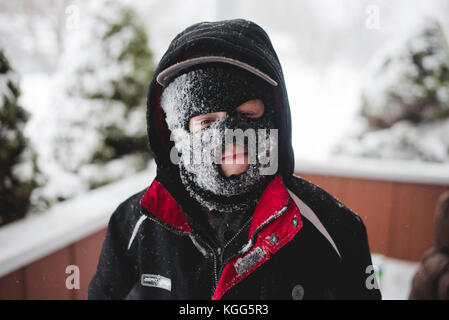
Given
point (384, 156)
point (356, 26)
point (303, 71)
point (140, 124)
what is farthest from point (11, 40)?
point (384, 156)

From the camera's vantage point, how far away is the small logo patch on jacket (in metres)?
0.98

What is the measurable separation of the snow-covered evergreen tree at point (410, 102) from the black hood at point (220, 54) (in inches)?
68.1

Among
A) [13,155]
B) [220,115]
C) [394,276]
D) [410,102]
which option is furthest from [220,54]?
[410,102]

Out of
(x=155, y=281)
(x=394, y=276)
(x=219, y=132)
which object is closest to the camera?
(x=219, y=132)

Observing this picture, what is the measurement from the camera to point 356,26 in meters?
2.42

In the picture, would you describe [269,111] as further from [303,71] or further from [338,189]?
[303,71]

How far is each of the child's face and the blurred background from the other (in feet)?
2.55

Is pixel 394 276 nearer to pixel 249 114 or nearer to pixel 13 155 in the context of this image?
pixel 249 114

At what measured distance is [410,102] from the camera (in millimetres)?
2416

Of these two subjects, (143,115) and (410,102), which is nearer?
(143,115)

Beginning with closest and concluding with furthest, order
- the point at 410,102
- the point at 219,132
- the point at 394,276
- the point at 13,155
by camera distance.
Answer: the point at 219,132 < the point at 13,155 < the point at 394,276 < the point at 410,102

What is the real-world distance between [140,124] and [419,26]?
2001 millimetres

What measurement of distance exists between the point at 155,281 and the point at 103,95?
3.92 ft

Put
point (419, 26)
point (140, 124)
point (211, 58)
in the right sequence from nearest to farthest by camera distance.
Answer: point (211, 58) → point (140, 124) → point (419, 26)
